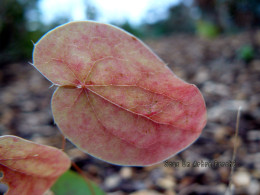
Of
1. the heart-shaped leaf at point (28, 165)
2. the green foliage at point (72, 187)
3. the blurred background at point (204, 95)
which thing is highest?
the heart-shaped leaf at point (28, 165)

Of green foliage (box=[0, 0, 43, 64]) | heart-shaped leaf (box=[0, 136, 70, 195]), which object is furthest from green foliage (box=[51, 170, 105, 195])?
green foliage (box=[0, 0, 43, 64])

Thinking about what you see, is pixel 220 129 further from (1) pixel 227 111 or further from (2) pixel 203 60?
(2) pixel 203 60

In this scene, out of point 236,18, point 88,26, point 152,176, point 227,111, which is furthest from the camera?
point 236,18

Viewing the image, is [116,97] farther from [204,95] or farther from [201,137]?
[204,95]

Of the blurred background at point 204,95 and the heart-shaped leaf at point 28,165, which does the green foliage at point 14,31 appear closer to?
the blurred background at point 204,95

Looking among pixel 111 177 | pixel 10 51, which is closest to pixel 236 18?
pixel 10 51

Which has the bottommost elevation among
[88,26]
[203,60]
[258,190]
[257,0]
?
[203,60]

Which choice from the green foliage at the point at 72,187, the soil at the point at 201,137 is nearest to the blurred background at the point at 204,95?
the soil at the point at 201,137

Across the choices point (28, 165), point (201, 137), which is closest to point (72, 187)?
point (28, 165)
